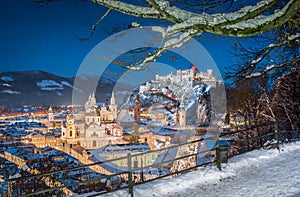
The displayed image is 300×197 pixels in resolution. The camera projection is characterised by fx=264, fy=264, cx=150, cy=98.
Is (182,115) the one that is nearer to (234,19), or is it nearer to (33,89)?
(234,19)

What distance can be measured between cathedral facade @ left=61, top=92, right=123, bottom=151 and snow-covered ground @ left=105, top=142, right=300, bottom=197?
111 feet

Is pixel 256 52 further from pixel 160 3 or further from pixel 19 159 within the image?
pixel 19 159

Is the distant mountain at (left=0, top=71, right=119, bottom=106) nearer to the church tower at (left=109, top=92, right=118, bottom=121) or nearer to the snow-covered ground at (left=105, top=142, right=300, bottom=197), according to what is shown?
the church tower at (left=109, top=92, right=118, bottom=121)

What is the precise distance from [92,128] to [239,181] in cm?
4078

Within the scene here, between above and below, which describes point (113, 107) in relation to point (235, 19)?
above

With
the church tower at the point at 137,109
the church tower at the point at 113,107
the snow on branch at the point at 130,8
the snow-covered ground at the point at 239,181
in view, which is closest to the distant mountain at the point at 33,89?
the church tower at the point at 113,107

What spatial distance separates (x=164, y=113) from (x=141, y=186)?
84.9 ft

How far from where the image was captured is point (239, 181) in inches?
247

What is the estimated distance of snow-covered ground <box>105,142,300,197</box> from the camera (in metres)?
5.57

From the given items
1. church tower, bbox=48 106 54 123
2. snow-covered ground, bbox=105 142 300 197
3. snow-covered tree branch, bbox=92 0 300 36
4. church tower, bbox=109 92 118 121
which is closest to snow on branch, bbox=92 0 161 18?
snow-covered tree branch, bbox=92 0 300 36

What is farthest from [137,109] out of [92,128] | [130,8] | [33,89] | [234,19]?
[234,19]

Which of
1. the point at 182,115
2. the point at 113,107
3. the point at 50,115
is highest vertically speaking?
the point at 113,107

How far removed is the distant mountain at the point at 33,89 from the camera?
49.0m

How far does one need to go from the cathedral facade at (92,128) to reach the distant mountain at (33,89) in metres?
2.62
